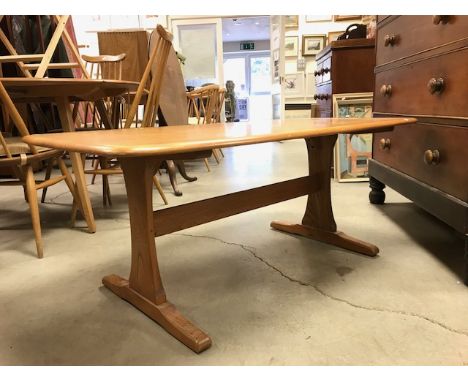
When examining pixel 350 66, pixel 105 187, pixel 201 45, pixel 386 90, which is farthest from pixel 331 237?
pixel 201 45

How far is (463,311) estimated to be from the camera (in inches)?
44.1

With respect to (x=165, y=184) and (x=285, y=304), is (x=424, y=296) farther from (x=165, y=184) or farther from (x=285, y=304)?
(x=165, y=184)

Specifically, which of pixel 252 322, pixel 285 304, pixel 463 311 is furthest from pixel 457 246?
pixel 252 322

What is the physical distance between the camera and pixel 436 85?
1368 mm

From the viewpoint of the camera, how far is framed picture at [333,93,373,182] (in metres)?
2.83

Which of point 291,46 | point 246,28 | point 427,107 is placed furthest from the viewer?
point 246,28

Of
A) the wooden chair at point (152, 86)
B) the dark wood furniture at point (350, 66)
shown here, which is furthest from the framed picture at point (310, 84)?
the wooden chair at point (152, 86)

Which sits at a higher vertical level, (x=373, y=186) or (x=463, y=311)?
(x=373, y=186)

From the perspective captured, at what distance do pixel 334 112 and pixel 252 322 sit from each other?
2.12m

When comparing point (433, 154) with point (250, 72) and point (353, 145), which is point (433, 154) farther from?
point (250, 72)

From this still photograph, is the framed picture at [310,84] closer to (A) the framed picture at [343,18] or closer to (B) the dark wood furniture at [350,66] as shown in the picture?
(A) the framed picture at [343,18]

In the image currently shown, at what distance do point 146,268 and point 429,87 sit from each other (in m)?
1.20

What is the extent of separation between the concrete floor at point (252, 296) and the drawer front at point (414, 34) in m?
0.81

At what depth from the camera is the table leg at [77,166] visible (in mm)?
1871
